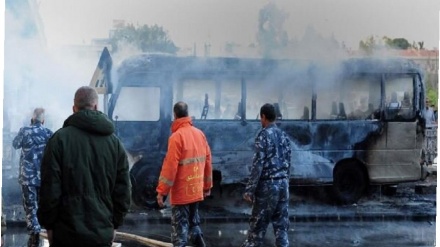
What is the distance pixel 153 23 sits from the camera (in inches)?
228

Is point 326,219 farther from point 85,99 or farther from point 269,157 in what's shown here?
point 85,99

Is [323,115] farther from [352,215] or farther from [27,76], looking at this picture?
[27,76]

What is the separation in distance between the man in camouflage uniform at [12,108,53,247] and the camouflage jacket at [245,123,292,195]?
1892 mm

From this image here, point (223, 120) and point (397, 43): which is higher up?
point (397, 43)

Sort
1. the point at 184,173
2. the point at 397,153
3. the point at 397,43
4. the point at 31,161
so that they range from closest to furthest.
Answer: the point at 184,173 → the point at 31,161 → the point at 397,43 → the point at 397,153

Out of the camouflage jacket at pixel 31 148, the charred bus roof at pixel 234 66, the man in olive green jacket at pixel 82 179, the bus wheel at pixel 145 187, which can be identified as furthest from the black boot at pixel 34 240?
the man in olive green jacket at pixel 82 179

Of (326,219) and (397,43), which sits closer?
(397,43)

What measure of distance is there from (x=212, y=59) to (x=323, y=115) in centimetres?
122

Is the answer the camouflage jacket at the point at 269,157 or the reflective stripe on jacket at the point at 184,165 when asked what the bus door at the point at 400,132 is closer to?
the camouflage jacket at the point at 269,157

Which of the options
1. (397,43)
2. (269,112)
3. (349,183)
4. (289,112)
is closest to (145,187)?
(269,112)

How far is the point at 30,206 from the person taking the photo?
5.89m

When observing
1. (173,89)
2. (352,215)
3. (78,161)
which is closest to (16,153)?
(173,89)

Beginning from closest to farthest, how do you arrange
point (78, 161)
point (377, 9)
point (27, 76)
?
point (78, 161)
point (27, 76)
point (377, 9)

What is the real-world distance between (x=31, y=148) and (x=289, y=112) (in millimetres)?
2414
